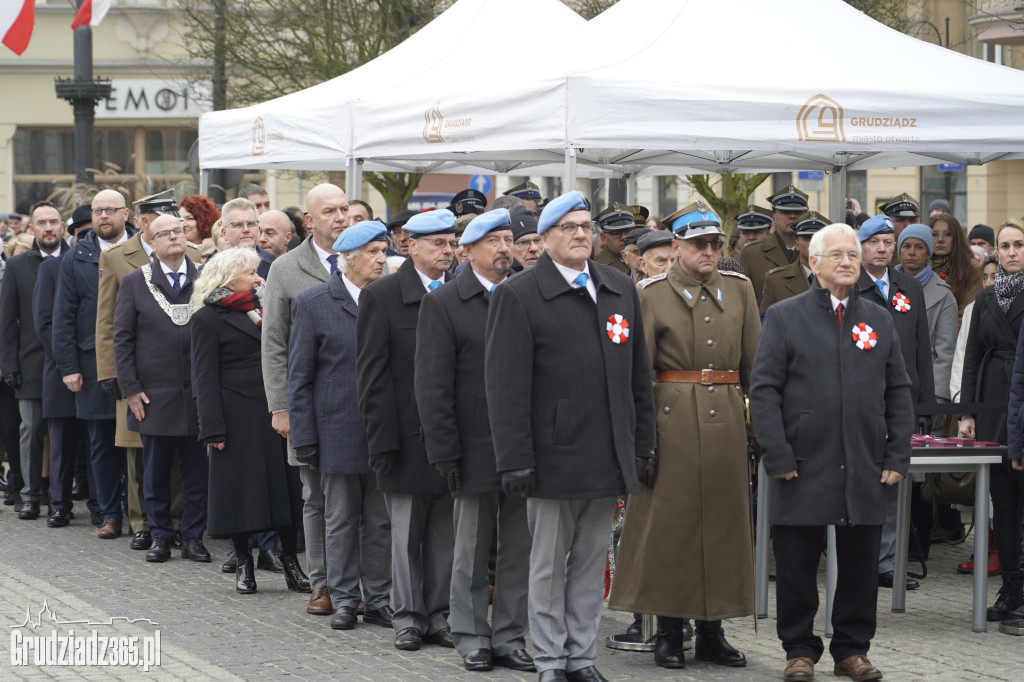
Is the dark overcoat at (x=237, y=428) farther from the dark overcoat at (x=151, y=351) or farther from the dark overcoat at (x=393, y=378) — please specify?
the dark overcoat at (x=393, y=378)

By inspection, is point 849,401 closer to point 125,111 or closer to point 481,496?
point 481,496

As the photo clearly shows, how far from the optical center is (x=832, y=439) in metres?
6.95

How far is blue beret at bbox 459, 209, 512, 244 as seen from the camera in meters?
7.28

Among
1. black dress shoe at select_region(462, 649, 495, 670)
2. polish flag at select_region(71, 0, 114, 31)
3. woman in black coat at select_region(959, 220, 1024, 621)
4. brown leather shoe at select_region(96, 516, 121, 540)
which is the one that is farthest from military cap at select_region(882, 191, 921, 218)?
polish flag at select_region(71, 0, 114, 31)

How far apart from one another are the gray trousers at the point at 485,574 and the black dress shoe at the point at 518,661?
3cm

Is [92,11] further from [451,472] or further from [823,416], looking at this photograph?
[823,416]

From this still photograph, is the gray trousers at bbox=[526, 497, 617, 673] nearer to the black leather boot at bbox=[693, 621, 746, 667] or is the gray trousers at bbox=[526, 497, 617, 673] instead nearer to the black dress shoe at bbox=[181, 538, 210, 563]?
the black leather boot at bbox=[693, 621, 746, 667]

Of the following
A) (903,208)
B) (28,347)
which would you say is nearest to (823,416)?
(903,208)

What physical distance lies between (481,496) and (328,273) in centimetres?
199

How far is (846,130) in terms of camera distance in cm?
922

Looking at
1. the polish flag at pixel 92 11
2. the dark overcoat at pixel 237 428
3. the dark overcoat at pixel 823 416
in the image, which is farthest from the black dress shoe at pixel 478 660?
the polish flag at pixel 92 11

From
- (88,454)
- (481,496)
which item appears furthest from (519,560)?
(88,454)

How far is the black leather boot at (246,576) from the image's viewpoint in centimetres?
902

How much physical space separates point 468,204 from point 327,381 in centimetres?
389
